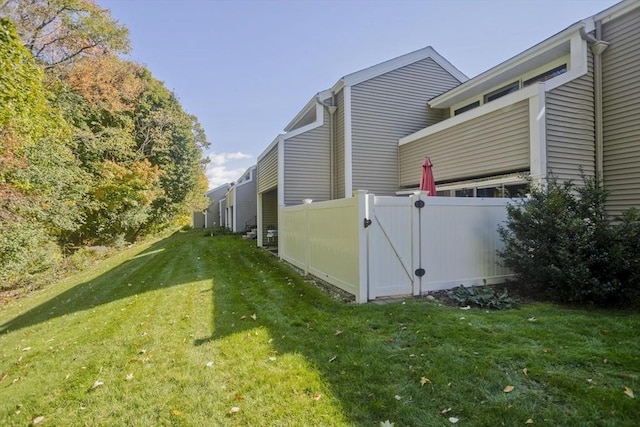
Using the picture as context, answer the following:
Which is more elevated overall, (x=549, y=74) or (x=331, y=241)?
(x=549, y=74)

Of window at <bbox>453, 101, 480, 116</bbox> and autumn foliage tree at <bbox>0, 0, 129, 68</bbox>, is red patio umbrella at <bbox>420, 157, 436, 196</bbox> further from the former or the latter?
autumn foliage tree at <bbox>0, 0, 129, 68</bbox>

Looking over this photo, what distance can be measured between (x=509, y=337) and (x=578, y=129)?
578 centimetres

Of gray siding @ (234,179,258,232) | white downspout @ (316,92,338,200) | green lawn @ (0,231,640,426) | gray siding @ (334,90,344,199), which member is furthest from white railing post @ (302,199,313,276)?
gray siding @ (234,179,258,232)

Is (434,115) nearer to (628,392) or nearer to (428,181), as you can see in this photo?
(428,181)

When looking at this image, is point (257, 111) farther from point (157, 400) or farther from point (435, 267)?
point (157, 400)

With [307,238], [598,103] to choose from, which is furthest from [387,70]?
[307,238]

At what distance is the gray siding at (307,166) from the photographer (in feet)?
34.3

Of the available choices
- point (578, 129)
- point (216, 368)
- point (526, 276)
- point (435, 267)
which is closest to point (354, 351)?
point (216, 368)

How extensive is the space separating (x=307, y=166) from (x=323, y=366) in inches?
320

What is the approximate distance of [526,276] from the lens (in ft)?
18.1

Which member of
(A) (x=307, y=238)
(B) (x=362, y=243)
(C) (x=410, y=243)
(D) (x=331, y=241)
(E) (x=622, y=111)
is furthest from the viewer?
(A) (x=307, y=238)

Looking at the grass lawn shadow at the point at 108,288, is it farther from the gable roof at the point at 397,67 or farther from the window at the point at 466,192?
the gable roof at the point at 397,67

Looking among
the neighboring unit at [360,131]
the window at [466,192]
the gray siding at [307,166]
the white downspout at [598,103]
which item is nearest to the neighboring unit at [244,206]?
the neighboring unit at [360,131]

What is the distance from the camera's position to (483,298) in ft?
16.8
